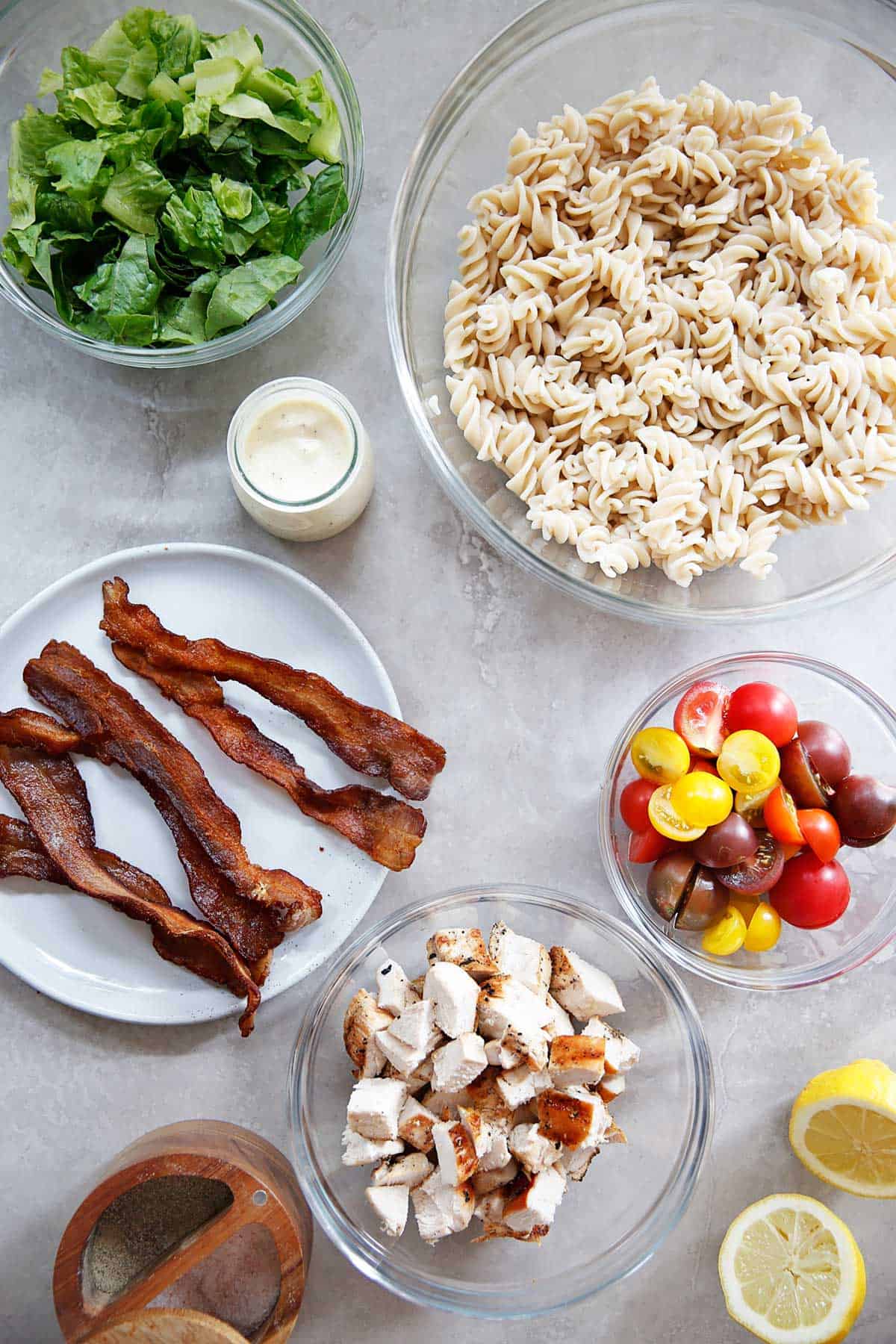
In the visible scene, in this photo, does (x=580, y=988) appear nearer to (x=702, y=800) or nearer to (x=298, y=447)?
(x=702, y=800)

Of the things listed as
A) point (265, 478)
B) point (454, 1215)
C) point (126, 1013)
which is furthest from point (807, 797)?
point (126, 1013)

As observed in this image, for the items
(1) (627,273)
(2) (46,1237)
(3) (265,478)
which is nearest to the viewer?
(1) (627,273)

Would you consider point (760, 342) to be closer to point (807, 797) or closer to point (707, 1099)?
point (807, 797)

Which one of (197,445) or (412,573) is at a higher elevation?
(197,445)

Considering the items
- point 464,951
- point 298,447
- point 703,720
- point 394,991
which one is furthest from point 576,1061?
point 298,447

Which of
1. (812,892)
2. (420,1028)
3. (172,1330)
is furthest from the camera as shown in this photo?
(812,892)

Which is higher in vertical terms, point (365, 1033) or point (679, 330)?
point (679, 330)

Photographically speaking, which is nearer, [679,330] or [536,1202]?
[536,1202]
